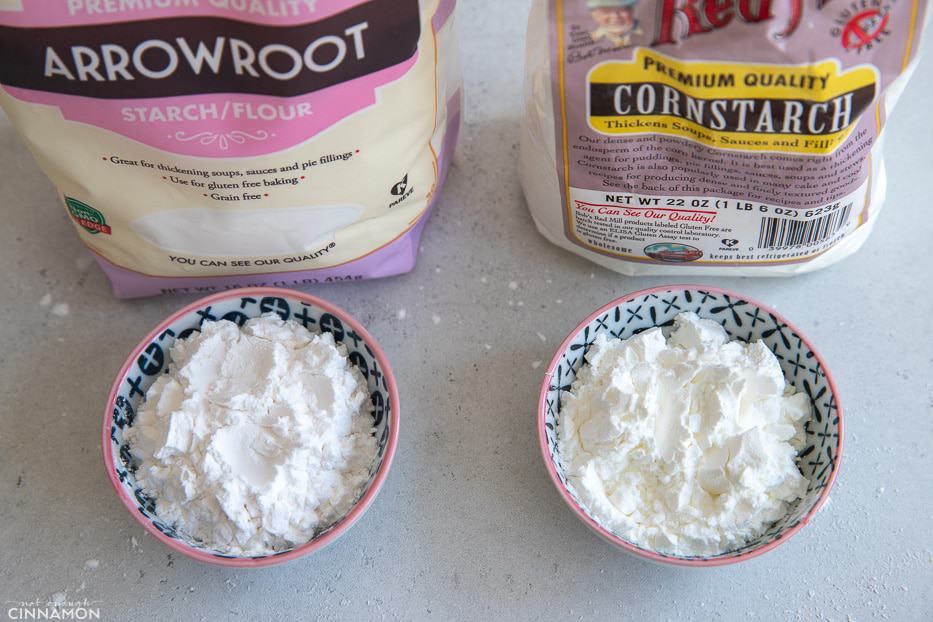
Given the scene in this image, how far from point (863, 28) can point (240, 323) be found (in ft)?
2.17

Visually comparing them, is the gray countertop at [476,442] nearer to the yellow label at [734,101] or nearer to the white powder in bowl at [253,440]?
the white powder in bowl at [253,440]

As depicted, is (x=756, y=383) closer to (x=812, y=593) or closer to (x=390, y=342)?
(x=812, y=593)

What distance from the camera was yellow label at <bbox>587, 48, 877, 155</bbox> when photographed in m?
0.73

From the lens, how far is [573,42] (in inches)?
30.0

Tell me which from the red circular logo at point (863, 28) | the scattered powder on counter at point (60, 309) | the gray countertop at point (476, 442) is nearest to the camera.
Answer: the red circular logo at point (863, 28)

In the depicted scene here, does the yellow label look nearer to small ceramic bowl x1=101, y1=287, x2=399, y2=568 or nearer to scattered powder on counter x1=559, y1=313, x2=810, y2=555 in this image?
scattered powder on counter x1=559, y1=313, x2=810, y2=555

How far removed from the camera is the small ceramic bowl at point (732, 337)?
751 mm

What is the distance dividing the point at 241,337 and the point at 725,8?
56cm

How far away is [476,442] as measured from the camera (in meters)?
0.90

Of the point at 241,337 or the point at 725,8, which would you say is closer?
the point at 725,8

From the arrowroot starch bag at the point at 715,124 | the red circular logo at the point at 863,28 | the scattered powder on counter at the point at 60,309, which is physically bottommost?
the scattered powder on counter at the point at 60,309

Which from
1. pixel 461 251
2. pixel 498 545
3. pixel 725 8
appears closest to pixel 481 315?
pixel 461 251

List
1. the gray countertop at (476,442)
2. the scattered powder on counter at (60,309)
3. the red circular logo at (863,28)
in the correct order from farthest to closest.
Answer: the scattered powder on counter at (60,309) → the gray countertop at (476,442) → the red circular logo at (863,28)

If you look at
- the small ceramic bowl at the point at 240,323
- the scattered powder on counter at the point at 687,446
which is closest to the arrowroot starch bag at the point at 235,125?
the small ceramic bowl at the point at 240,323
